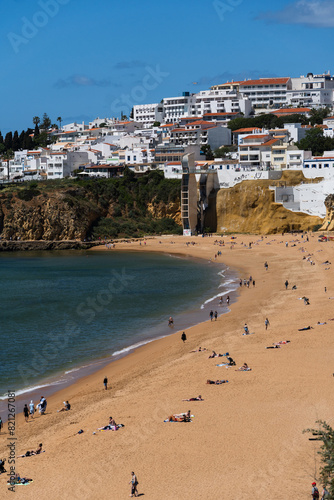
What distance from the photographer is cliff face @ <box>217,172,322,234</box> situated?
72.1m

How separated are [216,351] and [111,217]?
55.4m

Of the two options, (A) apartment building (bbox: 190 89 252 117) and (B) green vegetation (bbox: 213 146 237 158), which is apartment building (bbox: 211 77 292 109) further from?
(B) green vegetation (bbox: 213 146 237 158)

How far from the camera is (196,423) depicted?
19094 millimetres

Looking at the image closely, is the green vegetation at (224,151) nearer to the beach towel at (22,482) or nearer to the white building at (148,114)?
the white building at (148,114)

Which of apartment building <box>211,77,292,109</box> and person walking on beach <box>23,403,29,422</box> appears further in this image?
apartment building <box>211,77,292,109</box>

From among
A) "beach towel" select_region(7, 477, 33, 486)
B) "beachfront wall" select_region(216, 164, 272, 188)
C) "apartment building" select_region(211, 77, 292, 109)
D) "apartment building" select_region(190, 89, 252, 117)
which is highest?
"apartment building" select_region(211, 77, 292, 109)

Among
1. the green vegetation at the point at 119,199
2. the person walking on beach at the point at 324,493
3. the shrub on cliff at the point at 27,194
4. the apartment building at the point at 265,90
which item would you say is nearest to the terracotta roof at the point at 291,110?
the apartment building at the point at 265,90

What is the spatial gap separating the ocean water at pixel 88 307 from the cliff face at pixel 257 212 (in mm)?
14075

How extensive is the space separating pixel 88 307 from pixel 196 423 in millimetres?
22292

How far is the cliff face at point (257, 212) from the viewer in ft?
237

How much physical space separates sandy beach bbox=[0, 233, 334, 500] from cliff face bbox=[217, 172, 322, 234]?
39.3 metres

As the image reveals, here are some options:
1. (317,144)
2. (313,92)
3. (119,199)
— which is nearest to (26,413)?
(119,199)

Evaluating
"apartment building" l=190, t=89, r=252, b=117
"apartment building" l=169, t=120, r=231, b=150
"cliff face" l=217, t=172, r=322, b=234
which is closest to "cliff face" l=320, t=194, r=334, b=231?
"cliff face" l=217, t=172, r=322, b=234

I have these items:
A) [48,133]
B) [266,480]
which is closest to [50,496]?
[266,480]
